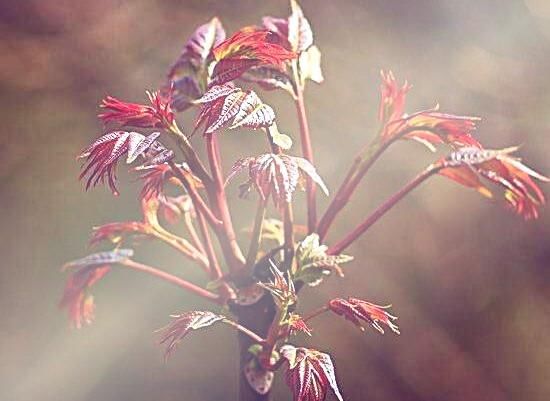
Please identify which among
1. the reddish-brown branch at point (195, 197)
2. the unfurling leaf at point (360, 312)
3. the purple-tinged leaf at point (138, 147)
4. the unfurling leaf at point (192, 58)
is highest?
the unfurling leaf at point (192, 58)

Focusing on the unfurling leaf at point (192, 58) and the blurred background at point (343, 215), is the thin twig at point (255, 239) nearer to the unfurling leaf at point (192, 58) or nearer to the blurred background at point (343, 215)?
the unfurling leaf at point (192, 58)

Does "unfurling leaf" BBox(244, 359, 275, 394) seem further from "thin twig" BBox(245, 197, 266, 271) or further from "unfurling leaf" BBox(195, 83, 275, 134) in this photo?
"unfurling leaf" BBox(195, 83, 275, 134)

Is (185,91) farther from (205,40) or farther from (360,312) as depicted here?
(360,312)

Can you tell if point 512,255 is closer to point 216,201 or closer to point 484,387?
point 484,387

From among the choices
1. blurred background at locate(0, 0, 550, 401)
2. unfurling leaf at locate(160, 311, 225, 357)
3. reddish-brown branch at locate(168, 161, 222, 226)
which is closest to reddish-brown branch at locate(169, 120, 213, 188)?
reddish-brown branch at locate(168, 161, 222, 226)

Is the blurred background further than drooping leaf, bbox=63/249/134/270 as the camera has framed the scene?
Yes

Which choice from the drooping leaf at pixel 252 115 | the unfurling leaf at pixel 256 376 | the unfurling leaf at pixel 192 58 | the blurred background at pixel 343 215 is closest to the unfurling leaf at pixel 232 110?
the drooping leaf at pixel 252 115

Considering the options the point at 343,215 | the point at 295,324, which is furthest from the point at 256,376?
the point at 343,215

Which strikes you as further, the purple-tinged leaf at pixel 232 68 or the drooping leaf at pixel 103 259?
the drooping leaf at pixel 103 259
